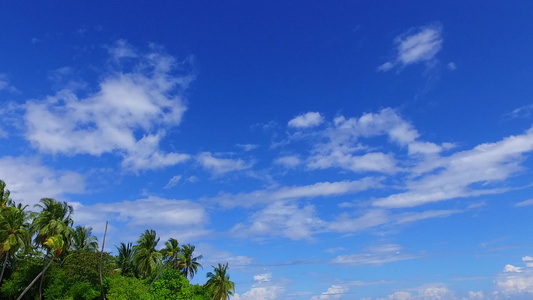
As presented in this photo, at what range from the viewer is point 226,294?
71938mm

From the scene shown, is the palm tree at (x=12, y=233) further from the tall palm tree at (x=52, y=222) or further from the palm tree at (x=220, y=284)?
the palm tree at (x=220, y=284)

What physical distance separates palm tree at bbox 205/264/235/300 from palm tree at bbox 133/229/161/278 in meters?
12.1

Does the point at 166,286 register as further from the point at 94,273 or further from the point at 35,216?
the point at 35,216

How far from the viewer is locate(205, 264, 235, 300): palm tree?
70.9 meters

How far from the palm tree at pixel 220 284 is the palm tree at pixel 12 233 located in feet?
102

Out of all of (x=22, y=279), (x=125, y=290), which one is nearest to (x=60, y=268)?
(x=22, y=279)

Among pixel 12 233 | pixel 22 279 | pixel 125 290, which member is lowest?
pixel 125 290

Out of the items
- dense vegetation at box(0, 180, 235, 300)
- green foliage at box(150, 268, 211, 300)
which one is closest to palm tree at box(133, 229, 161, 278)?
dense vegetation at box(0, 180, 235, 300)

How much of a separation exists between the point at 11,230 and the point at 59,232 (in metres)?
6.72


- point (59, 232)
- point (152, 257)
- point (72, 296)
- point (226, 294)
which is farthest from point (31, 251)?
point (226, 294)

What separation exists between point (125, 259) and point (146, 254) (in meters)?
4.84

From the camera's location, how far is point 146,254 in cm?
6206

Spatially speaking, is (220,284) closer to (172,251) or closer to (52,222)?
(172,251)

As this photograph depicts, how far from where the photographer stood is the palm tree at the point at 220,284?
70863 millimetres
